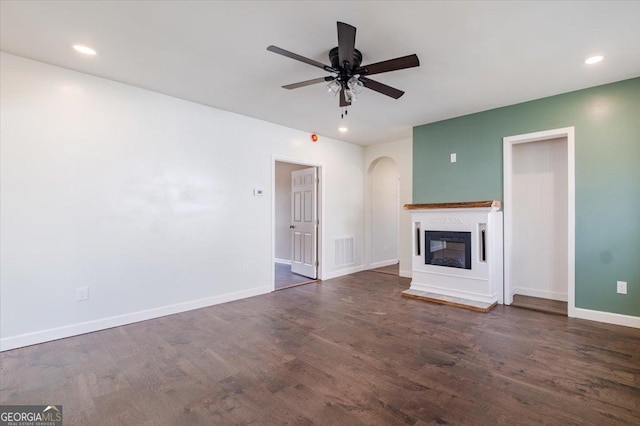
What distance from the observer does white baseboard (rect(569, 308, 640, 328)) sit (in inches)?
126

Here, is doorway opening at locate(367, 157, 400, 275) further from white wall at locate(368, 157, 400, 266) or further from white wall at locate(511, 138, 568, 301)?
white wall at locate(511, 138, 568, 301)

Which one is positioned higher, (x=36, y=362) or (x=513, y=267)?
(x=513, y=267)

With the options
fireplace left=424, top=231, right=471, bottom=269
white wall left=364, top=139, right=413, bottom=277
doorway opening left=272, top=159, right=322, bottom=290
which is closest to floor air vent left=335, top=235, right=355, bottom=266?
doorway opening left=272, top=159, right=322, bottom=290

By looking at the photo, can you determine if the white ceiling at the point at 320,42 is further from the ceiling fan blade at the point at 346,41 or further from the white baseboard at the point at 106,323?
the white baseboard at the point at 106,323

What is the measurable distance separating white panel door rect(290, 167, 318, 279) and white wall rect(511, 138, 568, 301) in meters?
3.24

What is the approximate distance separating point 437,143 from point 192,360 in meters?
4.43

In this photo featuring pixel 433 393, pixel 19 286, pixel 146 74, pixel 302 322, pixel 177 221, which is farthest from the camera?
pixel 177 221

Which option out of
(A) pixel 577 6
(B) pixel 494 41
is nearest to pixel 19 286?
(B) pixel 494 41

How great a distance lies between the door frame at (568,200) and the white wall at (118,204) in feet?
11.2

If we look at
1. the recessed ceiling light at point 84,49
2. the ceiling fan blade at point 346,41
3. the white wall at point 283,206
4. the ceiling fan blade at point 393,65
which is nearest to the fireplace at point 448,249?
the ceiling fan blade at point 393,65

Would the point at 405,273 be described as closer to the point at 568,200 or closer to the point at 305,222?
the point at 305,222

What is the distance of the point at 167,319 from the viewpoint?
139 inches

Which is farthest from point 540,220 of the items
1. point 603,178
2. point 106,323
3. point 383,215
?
point 106,323

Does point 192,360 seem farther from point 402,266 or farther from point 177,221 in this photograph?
point 402,266
